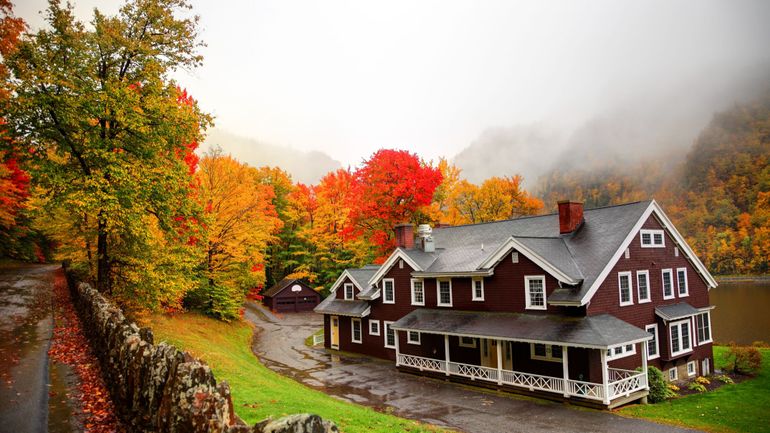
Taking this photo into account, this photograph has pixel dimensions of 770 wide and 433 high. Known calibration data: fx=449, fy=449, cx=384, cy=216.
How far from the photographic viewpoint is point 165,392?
6.82 meters

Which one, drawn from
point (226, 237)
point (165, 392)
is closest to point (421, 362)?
point (226, 237)

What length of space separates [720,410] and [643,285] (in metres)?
6.65

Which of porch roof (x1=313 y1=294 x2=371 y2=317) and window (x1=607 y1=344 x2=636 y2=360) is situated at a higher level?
porch roof (x1=313 y1=294 x2=371 y2=317)

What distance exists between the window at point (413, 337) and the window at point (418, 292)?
194 centimetres

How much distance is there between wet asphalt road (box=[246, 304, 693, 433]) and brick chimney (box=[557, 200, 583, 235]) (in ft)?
32.1

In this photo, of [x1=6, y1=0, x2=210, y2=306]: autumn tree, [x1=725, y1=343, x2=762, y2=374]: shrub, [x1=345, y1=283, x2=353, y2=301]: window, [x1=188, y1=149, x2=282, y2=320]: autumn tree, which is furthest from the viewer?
[x1=345, y1=283, x2=353, y2=301]: window

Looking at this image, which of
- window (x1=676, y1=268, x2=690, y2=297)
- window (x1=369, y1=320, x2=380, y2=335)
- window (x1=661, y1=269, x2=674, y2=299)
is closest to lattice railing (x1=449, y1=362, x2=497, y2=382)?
window (x1=369, y1=320, x2=380, y2=335)

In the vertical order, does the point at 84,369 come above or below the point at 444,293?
above

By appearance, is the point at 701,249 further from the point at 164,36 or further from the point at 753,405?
the point at 164,36

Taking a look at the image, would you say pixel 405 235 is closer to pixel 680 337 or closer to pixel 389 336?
pixel 389 336

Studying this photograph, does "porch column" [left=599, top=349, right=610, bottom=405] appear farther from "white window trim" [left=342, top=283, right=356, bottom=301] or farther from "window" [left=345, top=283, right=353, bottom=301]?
"window" [left=345, top=283, right=353, bottom=301]

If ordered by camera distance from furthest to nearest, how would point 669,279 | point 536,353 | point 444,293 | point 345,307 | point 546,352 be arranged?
point 345,307, point 444,293, point 669,279, point 536,353, point 546,352

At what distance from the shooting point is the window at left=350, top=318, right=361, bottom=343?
34.1 metres

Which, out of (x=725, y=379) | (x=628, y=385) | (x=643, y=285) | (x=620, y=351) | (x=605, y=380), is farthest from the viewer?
(x=725, y=379)
